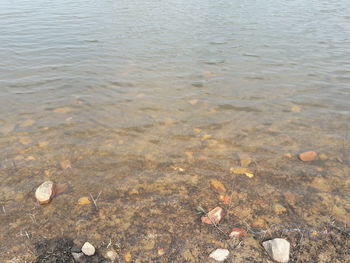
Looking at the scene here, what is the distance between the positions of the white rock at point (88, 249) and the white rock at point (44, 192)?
1.18 m

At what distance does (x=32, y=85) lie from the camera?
8.30m

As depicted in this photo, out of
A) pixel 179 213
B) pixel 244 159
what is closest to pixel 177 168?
pixel 179 213

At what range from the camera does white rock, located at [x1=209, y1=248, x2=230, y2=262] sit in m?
3.31

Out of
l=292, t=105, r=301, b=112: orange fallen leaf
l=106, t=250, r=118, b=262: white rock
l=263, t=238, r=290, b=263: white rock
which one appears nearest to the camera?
l=263, t=238, r=290, b=263: white rock

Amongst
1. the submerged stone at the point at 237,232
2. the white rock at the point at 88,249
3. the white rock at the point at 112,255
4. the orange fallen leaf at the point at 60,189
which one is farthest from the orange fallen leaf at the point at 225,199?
the orange fallen leaf at the point at 60,189

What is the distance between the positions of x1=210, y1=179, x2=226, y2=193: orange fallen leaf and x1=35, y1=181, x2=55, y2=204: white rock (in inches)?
100

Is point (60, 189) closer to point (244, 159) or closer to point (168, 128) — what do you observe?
point (168, 128)

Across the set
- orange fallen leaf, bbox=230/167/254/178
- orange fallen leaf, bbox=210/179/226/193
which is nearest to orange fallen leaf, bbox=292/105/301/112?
orange fallen leaf, bbox=230/167/254/178

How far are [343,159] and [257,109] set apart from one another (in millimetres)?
2282

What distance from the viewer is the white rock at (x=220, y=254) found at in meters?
3.31

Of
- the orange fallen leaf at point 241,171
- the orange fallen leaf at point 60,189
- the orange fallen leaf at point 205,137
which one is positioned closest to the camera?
the orange fallen leaf at point 60,189

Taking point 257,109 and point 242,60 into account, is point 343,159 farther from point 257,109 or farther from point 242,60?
point 242,60

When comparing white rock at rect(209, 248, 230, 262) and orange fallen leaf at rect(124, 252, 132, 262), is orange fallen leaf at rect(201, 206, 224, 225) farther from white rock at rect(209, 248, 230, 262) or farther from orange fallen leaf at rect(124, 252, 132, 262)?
orange fallen leaf at rect(124, 252, 132, 262)

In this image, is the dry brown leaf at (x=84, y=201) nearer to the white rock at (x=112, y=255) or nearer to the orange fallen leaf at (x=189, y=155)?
the white rock at (x=112, y=255)
